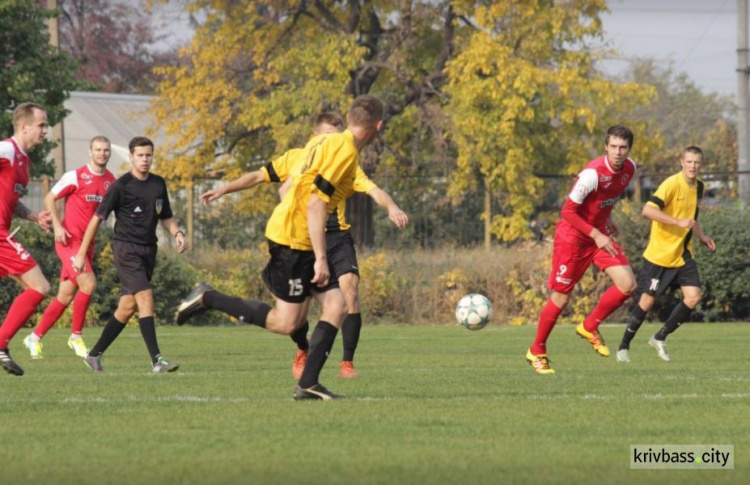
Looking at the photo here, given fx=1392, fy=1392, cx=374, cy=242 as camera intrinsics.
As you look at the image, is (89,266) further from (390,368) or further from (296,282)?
(296,282)

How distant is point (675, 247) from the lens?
13922 millimetres

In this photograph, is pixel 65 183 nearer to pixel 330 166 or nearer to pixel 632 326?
pixel 632 326

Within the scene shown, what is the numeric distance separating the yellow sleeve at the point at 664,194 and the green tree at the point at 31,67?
14.6 m

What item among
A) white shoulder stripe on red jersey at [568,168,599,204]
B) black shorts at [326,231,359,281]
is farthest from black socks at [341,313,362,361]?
Answer: white shoulder stripe on red jersey at [568,168,599,204]

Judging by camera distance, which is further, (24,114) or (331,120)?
(24,114)

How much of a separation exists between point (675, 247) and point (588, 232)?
267 centimetres

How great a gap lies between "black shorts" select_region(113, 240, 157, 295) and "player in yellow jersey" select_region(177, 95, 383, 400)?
296cm

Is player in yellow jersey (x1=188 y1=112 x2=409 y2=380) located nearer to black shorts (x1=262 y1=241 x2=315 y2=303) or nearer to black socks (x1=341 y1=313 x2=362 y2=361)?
black socks (x1=341 y1=313 x2=362 y2=361)

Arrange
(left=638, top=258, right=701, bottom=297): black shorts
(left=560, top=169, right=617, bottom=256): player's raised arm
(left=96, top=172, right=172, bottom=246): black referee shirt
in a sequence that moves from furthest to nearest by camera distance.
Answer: (left=638, top=258, right=701, bottom=297): black shorts < (left=96, top=172, right=172, bottom=246): black referee shirt < (left=560, top=169, right=617, bottom=256): player's raised arm

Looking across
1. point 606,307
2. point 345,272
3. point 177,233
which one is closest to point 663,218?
point 606,307

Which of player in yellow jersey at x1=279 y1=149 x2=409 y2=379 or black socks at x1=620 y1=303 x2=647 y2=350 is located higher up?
player in yellow jersey at x1=279 y1=149 x2=409 y2=379

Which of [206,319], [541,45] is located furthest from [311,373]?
[541,45]

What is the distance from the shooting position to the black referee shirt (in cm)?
1196

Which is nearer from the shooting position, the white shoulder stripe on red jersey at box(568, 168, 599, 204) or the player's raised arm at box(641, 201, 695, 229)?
the white shoulder stripe on red jersey at box(568, 168, 599, 204)
